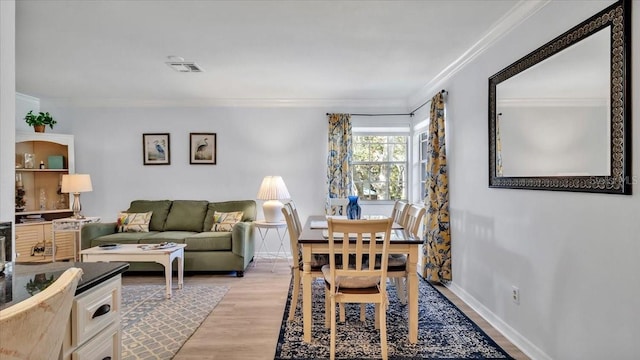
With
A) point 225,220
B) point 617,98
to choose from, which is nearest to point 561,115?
point 617,98

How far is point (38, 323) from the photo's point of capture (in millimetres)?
779

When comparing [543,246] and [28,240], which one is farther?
[28,240]

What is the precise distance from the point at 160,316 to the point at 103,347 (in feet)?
6.44

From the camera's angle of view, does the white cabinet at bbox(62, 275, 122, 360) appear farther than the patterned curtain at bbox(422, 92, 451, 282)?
No

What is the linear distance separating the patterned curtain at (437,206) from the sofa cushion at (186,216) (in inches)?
124

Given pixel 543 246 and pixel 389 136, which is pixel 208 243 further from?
pixel 543 246

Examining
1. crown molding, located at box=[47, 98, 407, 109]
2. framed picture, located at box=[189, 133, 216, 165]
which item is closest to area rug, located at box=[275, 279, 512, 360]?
framed picture, located at box=[189, 133, 216, 165]

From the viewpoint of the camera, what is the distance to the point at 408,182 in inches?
222

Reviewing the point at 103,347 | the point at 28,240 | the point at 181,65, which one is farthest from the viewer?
the point at 28,240

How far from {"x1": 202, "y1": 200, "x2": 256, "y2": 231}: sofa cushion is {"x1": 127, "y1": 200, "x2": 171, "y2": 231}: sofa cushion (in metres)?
0.61

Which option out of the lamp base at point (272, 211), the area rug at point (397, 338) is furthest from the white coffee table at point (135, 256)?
the lamp base at point (272, 211)

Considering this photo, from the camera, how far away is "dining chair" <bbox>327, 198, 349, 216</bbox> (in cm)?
480

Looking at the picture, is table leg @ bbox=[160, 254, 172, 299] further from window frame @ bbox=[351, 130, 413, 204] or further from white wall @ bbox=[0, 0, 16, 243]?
window frame @ bbox=[351, 130, 413, 204]

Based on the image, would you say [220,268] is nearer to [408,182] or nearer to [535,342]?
[408,182]
